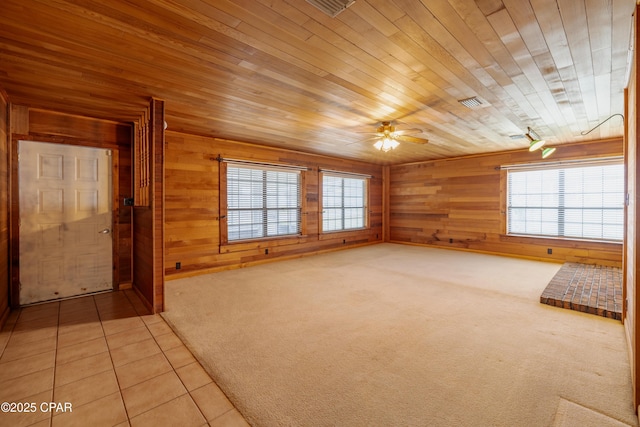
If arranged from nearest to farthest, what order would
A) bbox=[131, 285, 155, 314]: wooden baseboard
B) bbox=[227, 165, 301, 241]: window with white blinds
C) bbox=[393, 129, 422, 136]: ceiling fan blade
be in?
bbox=[131, 285, 155, 314]: wooden baseboard < bbox=[393, 129, 422, 136]: ceiling fan blade < bbox=[227, 165, 301, 241]: window with white blinds

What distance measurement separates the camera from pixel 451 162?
6934 millimetres

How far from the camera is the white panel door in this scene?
11.1ft

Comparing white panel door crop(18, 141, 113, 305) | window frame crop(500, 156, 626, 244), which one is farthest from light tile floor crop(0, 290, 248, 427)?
window frame crop(500, 156, 626, 244)

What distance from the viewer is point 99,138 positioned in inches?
150

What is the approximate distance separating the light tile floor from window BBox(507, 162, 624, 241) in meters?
6.65

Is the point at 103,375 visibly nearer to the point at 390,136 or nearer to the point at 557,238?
the point at 390,136

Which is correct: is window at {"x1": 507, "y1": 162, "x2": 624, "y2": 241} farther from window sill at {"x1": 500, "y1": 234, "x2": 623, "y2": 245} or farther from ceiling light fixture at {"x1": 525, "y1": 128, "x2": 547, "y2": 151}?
ceiling light fixture at {"x1": 525, "y1": 128, "x2": 547, "y2": 151}

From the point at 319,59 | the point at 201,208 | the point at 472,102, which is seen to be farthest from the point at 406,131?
the point at 201,208

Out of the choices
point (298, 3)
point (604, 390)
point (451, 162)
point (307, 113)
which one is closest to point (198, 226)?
point (307, 113)

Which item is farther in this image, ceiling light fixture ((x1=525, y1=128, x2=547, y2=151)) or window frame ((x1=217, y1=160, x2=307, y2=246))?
window frame ((x1=217, y1=160, x2=307, y2=246))

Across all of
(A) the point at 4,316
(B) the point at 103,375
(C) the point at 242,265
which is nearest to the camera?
(B) the point at 103,375

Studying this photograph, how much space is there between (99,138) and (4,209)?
4.33 ft

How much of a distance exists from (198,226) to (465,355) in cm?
421

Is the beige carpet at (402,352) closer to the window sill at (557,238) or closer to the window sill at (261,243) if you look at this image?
the window sill at (261,243)
